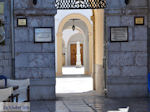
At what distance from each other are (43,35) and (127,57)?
7.31 ft

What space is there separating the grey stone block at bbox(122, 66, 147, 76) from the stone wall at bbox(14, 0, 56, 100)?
1856mm

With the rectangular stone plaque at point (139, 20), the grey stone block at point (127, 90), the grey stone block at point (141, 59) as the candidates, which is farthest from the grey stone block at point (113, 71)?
the rectangular stone plaque at point (139, 20)

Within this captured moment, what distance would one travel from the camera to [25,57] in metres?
6.86

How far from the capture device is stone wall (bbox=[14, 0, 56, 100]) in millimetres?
6816

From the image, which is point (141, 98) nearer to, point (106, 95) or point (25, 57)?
point (106, 95)

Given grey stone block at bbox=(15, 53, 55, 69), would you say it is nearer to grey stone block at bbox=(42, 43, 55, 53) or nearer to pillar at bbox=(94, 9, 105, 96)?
grey stone block at bbox=(42, 43, 55, 53)

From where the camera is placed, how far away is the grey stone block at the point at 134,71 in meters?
7.03

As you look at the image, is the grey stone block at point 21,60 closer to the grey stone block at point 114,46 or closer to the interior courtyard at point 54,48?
the interior courtyard at point 54,48

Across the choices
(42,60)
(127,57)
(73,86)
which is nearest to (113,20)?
(127,57)

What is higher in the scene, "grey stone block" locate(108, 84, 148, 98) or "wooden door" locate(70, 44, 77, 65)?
"wooden door" locate(70, 44, 77, 65)

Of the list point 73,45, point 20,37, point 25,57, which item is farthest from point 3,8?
point 73,45

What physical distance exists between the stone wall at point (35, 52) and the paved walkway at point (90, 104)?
0.46 metres

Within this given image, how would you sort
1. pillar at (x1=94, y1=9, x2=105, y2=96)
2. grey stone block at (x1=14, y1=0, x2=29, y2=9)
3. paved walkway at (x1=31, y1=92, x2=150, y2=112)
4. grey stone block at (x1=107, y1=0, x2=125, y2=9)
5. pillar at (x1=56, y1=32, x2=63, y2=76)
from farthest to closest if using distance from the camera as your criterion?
pillar at (x1=56, y1=32, x2=63, y2=76) < pillar at (x1=94, y1=9, x2=105, y2=96) < grey stone block at (x1=107, y1=0, x2=125, y2=9) < grey stone block at (x1=14, y1=0, x2=29, y2=9) < paved walkway at (x1=31, y1=92, x2=150, y2=112)

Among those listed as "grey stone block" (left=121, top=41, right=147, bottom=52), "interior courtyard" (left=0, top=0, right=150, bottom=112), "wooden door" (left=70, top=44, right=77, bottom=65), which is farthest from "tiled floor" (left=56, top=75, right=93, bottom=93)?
"wooden door" (left=70, top=44, right=77, bottom=65)
